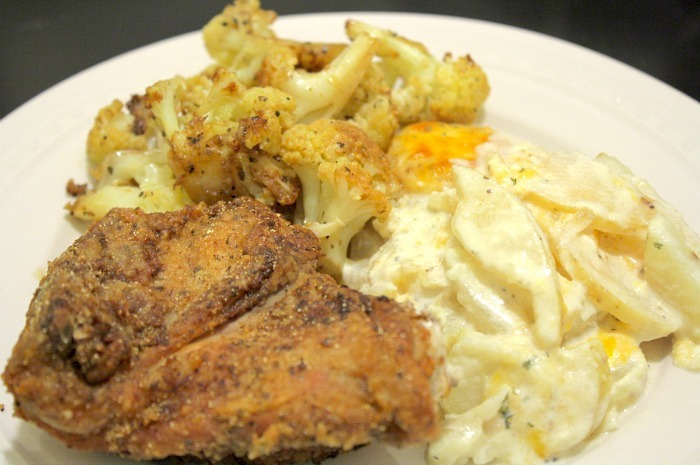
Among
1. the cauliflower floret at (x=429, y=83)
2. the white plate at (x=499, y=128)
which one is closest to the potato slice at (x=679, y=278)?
the white plate at (x=499, y=128)

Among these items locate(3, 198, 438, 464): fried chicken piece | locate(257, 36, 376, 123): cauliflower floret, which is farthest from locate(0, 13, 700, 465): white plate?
locate(257, 36, 376, 123): cauliflower floret

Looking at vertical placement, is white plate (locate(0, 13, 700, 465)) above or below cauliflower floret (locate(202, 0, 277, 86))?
below

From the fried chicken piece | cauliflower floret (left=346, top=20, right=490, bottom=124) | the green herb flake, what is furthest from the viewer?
cauliflower floret (left=346, top=20, right=490, bottom=124)

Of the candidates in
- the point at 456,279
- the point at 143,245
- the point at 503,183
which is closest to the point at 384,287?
the point at 456,279

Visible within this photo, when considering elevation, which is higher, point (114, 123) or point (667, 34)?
point (114, 123)

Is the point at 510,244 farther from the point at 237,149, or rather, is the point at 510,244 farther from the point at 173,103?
the point at 173,103

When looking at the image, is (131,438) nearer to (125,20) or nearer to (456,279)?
(456,279)

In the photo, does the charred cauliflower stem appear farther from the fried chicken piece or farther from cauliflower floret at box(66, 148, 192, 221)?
the fried chicken piece
